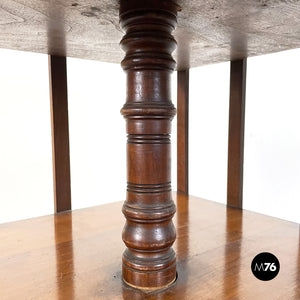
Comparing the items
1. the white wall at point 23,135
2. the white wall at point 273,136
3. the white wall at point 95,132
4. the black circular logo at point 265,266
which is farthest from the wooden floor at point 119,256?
the white wall at point 95,132

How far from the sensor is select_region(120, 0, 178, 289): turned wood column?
1472 millimetres

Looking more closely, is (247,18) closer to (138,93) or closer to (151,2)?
(151,2)

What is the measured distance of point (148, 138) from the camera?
5.01 feet

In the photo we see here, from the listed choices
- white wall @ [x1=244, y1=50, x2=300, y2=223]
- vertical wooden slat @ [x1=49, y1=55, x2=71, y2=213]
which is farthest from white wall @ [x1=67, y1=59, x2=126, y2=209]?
white wall @ [x1=244, y1=50, x2=300, y2=223]

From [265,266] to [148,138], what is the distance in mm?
1066

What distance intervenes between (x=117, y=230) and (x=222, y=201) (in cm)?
146

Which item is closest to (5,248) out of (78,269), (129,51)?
(78,269)

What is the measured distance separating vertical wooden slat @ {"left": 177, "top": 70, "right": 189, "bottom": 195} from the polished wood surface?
712mm

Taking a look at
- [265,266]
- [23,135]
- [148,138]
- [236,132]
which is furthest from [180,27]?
[23,135]

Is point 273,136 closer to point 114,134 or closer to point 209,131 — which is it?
point 209,131

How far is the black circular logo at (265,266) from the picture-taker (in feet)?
5.74

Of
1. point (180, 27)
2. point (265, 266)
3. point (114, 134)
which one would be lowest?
point (265, 266)

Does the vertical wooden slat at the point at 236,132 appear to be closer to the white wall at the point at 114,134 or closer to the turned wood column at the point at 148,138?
the white wall at the point at 114,134

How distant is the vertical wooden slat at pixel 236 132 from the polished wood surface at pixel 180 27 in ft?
0.73
